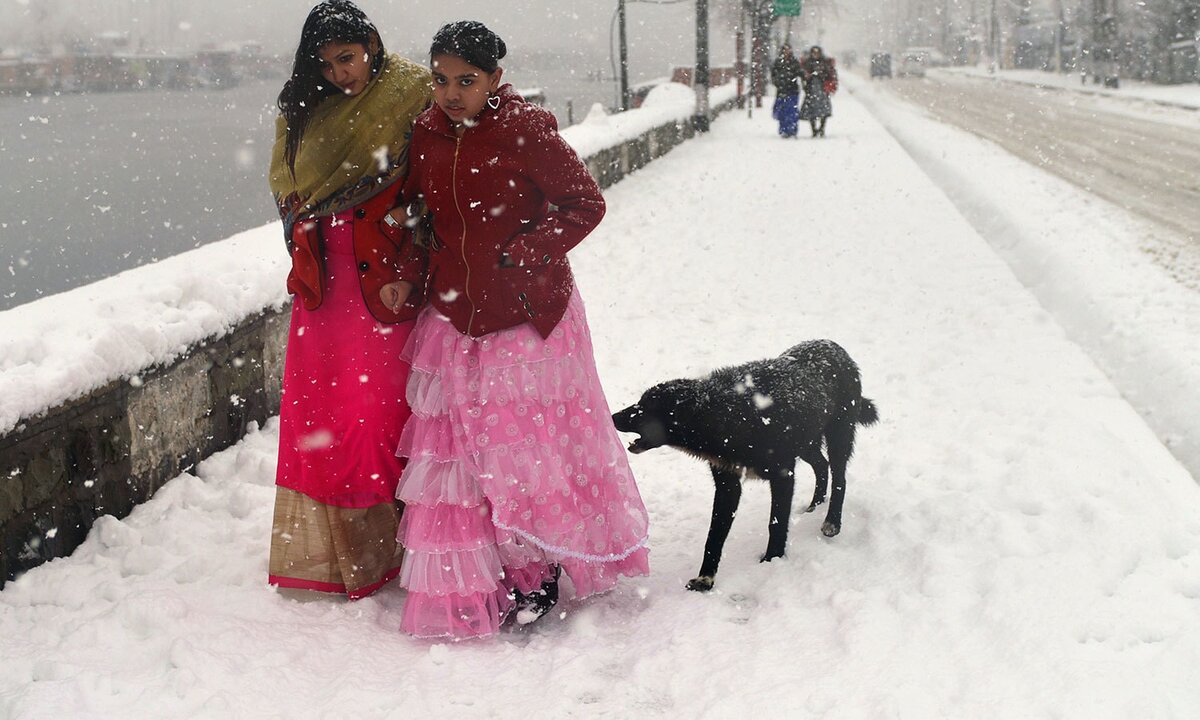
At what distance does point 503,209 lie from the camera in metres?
3.02

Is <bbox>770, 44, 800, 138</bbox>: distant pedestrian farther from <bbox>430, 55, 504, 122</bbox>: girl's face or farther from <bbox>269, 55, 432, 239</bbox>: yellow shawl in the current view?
<bbox>430, 55, 504, 122</bbox>: girl's face

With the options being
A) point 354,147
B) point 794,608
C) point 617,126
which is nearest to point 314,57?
point 354,147

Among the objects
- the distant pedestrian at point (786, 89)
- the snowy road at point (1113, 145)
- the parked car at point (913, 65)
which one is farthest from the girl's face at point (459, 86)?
the parked car at point (913, 65)

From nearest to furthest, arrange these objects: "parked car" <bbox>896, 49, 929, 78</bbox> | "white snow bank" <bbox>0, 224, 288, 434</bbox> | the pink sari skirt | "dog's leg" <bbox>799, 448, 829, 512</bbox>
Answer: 1. the pink sari skirt
2. "white snow bank" <bbox>0, 224, 288, 434</bbox>
3. "dog's leg" <bbox>799, 448, 829, 512</bbox>
4. "parked car" <bbox>896, 49, 929, 78</bbox>

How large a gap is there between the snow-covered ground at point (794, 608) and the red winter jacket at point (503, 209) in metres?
1.11

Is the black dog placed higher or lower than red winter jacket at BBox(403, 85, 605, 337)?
lower

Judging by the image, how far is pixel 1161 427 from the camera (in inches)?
193

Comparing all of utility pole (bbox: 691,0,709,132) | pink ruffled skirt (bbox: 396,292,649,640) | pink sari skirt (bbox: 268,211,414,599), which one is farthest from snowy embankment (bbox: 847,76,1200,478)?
utility pole (bbox: 691,0,709,132)

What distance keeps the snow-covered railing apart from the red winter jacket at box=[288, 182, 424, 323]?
3.22 feet

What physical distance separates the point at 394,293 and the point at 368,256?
0.50 feet

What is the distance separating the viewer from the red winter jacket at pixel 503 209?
9.76ft

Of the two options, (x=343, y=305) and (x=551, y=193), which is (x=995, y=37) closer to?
(x=551, y=193)

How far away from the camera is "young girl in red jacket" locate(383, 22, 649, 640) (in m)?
2.99

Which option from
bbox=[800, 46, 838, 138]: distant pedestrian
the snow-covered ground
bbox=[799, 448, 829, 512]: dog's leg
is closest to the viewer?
the snow-covered ground
